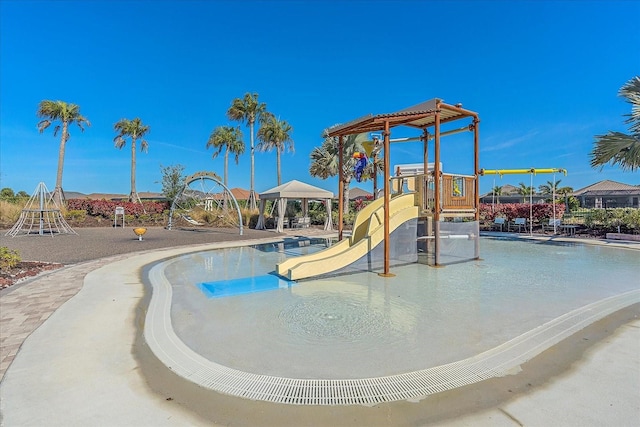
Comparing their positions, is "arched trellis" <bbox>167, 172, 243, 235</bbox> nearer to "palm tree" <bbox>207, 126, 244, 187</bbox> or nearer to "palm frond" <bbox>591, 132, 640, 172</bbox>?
"palm tree" <bbox>207, 126, 244, 187</bbox>

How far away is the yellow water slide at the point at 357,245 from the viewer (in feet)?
23.3

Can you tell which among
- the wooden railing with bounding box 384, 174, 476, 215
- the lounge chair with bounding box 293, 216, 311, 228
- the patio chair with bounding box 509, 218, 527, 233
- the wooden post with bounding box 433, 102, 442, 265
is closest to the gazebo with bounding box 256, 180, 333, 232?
the lounge chair with bounding box 293, 216, 311, 228

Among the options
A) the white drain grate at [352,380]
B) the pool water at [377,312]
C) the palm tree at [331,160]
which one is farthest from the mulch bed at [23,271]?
the palm tree at [331,160]

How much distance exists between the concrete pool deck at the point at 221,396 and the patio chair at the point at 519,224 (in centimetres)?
1528

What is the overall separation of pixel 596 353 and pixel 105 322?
5.41 m

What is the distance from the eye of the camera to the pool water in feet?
10.9

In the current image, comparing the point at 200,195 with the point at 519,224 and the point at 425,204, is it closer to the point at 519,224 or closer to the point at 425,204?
the point at 425,204

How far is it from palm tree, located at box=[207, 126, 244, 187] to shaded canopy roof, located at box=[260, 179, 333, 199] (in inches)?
626

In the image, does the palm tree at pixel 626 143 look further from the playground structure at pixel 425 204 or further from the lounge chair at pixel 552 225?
the playground structure at pixel 425 204

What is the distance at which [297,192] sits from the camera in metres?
18.8

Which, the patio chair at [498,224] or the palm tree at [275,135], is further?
the palm tree at [275,135]

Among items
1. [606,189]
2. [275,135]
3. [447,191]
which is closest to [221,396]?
[447,191]

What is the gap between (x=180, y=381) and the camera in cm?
283

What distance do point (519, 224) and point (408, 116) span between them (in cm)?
1350
